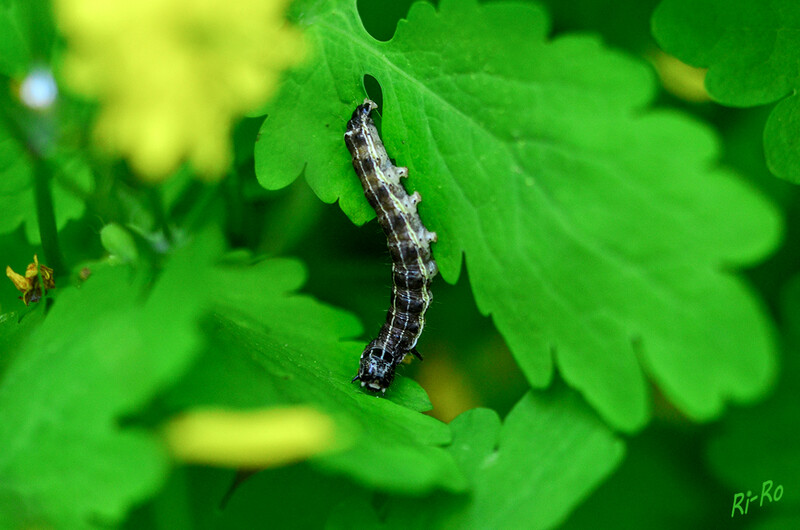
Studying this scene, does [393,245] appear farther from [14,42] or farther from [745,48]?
[14,42]

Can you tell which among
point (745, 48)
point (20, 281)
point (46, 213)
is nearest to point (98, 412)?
point (46, 213)

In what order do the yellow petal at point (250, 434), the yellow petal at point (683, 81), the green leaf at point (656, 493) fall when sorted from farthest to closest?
1. the yellow petal at point (683, 81)
2. the green leaf at point (656, 493)
3. the yellow petal at point (250, 434)

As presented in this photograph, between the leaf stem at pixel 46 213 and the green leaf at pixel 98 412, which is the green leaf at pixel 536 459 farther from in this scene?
the leaf stem at pixel 46 213

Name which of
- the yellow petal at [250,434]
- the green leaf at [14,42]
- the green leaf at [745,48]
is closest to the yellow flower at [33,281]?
the green leaf at [14,42]

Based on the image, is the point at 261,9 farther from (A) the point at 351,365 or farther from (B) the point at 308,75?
(A) the point at 351,365

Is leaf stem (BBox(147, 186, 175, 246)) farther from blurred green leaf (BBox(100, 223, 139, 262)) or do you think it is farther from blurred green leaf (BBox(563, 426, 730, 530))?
blurred green leaf (BBox(563, 426, 730, 530))

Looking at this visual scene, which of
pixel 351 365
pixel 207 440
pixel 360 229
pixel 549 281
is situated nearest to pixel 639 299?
pixel 549 281

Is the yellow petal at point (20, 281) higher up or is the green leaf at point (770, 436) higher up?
the yellow petal at point (20, 281)
